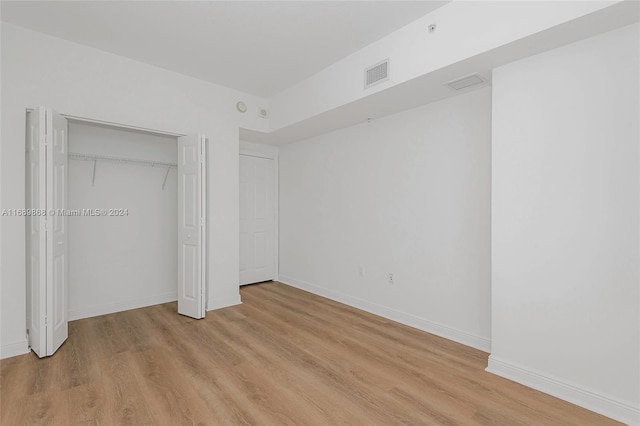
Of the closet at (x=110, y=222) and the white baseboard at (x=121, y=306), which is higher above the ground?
the closet at (x=110, y=222)

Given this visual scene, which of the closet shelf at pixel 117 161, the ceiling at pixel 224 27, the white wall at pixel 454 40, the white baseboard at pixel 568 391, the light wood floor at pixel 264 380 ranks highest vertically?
the ceiling at pixel 224 27

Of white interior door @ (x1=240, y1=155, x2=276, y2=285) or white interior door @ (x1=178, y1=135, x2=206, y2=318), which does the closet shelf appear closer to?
white interior door @ (x1=178, y1=135, x2=206, y2=318)

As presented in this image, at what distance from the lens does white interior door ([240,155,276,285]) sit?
5109mm

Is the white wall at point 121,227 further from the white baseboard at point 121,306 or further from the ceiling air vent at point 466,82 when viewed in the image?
the ceiling air vent at point 466,82

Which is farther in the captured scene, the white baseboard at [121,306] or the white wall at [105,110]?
the white baseboard at [121,306]

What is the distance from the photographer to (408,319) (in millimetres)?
3480

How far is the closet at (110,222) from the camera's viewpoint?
2.72 m

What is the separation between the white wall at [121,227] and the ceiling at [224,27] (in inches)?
44.6

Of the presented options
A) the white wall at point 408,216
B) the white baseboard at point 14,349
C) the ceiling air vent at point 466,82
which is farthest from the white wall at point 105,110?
the ceiling air vent at point 466,82

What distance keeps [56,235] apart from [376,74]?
338 cm

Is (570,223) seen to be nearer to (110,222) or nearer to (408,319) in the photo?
(408,319)

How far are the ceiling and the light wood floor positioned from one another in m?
2.98

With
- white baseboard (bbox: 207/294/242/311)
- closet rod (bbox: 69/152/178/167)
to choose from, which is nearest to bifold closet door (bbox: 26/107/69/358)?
closet rod (bbox: 69/152/178/167)

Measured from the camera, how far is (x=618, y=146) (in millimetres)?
1962
